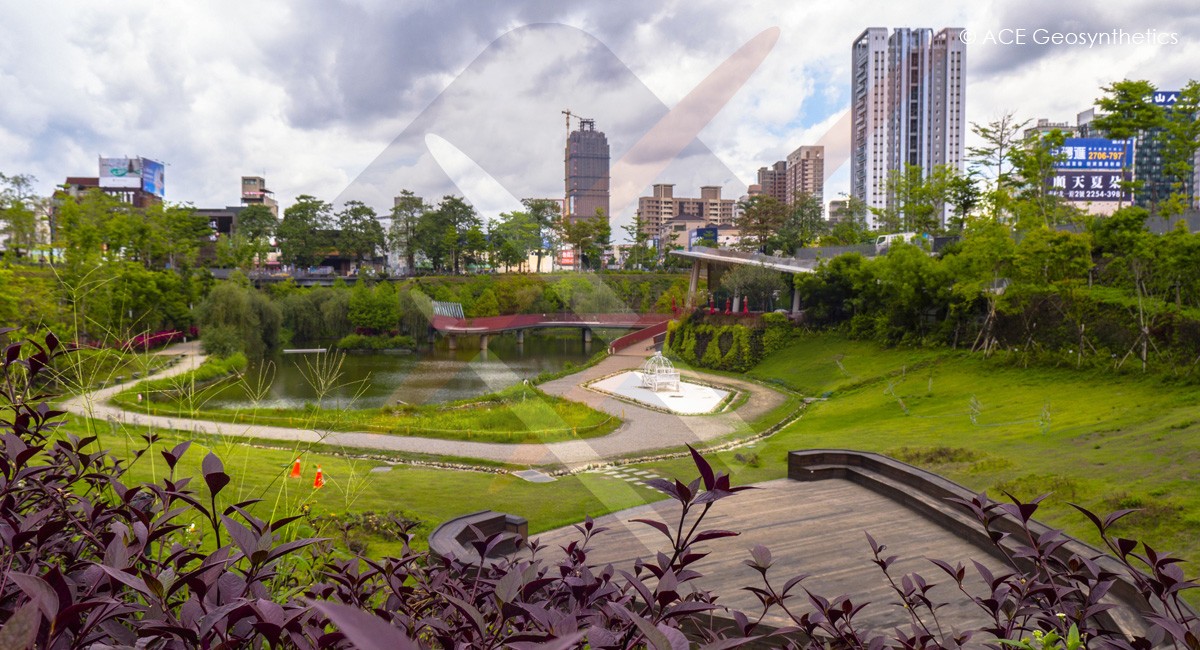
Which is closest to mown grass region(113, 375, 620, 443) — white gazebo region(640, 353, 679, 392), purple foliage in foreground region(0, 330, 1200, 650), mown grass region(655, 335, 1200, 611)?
white gazebo region(640, 353, 679, 392)

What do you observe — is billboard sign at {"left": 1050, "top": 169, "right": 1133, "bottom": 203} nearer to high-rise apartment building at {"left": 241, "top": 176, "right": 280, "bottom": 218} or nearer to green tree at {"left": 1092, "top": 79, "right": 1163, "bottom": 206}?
green tree at {"left": 1092, "top": 79, "right": 1163, "bottom": 206}

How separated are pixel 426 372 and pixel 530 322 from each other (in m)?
3.64

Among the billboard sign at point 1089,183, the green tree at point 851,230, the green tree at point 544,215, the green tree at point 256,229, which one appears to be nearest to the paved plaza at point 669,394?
the green tree at point 544,215

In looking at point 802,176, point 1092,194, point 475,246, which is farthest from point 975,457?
point 1092,194

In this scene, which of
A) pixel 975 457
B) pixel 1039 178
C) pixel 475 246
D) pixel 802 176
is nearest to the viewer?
pixel 975 457

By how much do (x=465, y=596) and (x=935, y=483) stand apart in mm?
5733

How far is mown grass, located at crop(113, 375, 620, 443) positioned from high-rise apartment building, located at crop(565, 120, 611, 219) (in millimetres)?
7584

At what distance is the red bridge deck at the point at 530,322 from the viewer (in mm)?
15320

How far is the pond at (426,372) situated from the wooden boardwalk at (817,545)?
8022 mm

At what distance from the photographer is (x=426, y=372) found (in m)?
22.0

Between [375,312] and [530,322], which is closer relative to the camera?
[530,322]

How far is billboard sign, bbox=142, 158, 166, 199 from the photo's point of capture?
54969mm

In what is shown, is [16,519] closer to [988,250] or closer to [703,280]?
[988,250]

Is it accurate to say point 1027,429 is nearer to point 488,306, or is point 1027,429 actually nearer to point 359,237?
point 488,306
